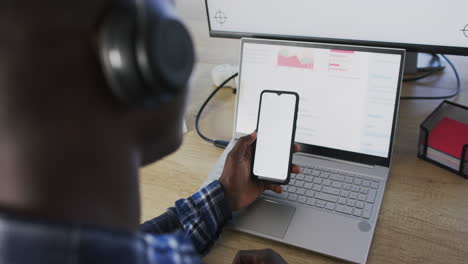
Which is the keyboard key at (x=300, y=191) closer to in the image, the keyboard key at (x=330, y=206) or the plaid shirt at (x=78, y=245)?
the keyboard key at (x=330, y=206)

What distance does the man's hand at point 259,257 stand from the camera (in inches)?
21.5

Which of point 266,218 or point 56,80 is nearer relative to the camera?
point 56,80

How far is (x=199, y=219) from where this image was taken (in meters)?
0.63

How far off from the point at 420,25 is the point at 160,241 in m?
0.65

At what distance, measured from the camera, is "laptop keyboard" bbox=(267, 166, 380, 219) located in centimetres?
66

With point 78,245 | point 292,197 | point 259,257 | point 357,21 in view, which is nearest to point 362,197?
point 292,197

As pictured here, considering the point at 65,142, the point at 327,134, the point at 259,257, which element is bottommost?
the point at 259,257

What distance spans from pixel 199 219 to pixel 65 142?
0.39 meters

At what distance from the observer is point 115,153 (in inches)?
11.3

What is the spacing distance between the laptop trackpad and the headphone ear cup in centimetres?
41

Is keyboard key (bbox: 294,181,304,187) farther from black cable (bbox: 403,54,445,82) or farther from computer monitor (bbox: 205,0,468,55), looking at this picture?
black cable (bbox: 403,54,445,82)

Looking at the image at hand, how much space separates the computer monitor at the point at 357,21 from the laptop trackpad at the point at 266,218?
372mm

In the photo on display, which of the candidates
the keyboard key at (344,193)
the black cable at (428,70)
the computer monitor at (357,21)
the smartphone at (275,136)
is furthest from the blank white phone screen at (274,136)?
the black cable at (428,70)

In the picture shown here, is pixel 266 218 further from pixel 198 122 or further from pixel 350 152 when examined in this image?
pixel 198 122
